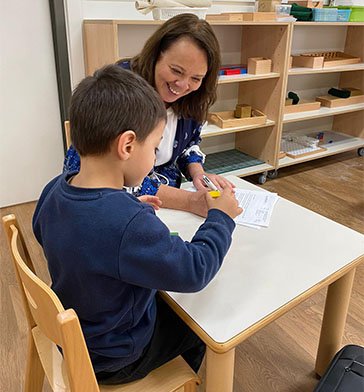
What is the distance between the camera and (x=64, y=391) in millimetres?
870

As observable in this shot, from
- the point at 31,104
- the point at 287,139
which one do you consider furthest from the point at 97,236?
the point at 287,139

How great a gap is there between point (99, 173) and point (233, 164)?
2322 millimetres

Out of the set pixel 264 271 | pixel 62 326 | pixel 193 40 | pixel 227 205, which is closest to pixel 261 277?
pixel 264 271

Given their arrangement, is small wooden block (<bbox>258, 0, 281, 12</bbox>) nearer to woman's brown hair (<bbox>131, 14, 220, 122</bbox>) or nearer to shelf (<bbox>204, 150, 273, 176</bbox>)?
shelf (<bbox>204, 150, 273, 176</bbox>)

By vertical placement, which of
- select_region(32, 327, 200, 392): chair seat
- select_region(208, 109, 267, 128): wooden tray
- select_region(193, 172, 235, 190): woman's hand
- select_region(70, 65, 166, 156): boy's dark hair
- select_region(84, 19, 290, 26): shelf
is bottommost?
select_region(32, 327, 200, 392): chair seat

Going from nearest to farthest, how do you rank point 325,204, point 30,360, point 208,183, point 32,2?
point 30,360 → point 208,183 → point 32,2 → point 325,204

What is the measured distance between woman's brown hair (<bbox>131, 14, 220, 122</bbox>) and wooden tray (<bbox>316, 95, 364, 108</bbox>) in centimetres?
228

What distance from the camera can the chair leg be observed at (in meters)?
1.02

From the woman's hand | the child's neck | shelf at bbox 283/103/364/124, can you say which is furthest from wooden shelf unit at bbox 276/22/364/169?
the child's neck

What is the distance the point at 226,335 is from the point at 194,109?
0.95 metres

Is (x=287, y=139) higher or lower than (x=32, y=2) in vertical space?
lower

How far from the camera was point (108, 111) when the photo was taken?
0.75 metres

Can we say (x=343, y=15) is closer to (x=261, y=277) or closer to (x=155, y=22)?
(x=155, y=22)

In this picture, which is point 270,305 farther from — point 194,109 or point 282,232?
point 194,109
